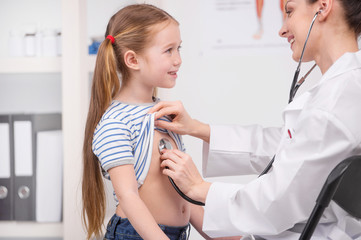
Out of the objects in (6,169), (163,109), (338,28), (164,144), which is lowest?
(6,169)

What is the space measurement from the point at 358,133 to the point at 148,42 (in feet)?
2.01

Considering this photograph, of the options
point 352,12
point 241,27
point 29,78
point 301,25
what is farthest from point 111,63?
point 241,27

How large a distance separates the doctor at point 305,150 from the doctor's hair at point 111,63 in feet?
0.52

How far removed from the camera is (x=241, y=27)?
214 cm

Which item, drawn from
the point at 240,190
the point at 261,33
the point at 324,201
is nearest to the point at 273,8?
the point at 261,33

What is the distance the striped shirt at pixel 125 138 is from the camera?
116cm

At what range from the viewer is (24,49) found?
184 centimetres

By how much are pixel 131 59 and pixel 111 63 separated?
2.5 inches

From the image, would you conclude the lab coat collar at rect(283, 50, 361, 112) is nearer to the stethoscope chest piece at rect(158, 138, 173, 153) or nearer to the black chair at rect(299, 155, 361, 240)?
the black chair at rect(299, 155, 361, 240)

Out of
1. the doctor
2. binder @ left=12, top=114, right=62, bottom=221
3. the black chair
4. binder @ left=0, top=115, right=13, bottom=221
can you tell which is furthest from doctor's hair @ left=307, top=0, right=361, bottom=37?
binder @ left=0, top=115, right=13, bottom=221

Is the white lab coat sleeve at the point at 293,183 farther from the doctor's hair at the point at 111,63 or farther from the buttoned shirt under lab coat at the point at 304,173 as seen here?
the doctor's hair at the point at 111,63

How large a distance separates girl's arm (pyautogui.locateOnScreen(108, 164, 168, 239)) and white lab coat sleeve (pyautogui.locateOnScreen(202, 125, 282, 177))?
0.43 meters

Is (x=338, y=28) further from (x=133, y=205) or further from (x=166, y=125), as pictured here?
(x=133, y=205)

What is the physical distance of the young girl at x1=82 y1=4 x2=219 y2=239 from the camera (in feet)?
3.88
